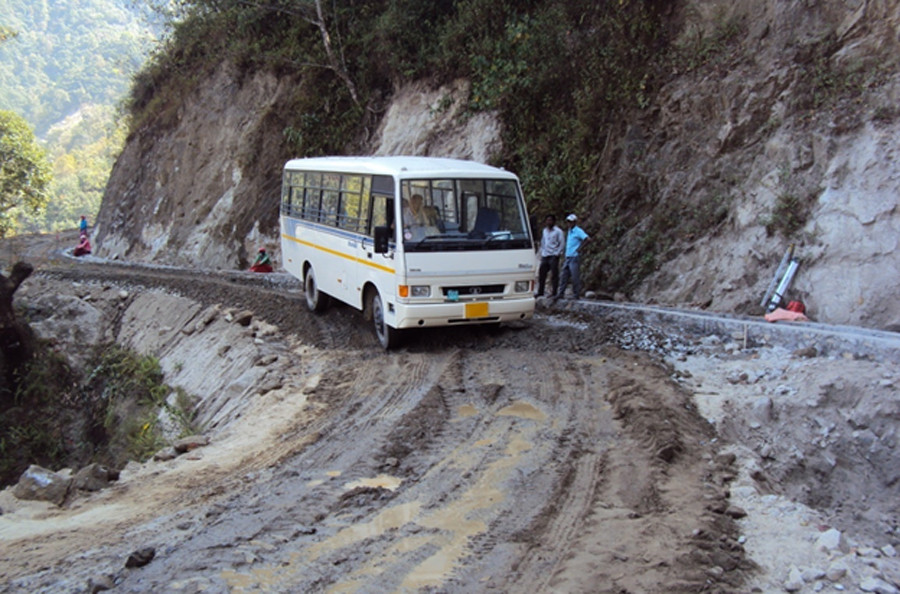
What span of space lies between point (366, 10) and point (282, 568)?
70.4 feet

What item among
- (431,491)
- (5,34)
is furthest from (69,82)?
(431,491)

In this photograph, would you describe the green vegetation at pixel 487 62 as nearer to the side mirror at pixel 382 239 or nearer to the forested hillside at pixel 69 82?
the side mirror at pixel 382 239

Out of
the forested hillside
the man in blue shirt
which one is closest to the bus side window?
the man in blue shirt

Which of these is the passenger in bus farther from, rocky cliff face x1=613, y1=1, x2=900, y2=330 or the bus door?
rocky cliff face x1=613, y1=1, x2=900, y2=330

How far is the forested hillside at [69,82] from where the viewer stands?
257ft

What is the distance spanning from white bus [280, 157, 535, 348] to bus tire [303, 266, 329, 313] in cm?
215

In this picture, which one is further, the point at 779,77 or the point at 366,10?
the point at 366,10

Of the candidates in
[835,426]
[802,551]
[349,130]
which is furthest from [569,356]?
[349,130]

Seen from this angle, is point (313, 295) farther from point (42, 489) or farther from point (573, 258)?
point (42, 489)

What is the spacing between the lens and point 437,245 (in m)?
9.79

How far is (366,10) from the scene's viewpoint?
2303cm

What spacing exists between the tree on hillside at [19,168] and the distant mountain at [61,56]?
71.1m

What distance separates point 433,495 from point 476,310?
446 centimetres

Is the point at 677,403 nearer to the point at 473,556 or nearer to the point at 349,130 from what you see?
the point at 473,556
